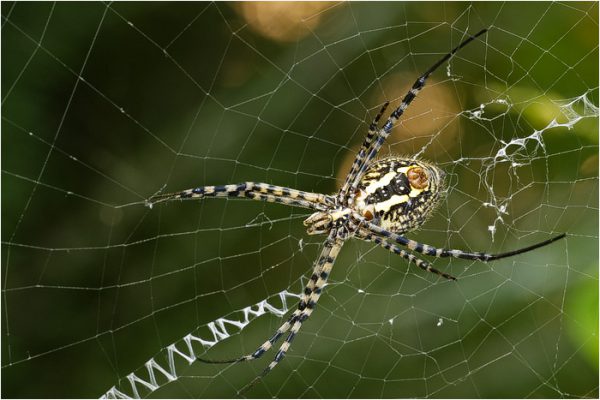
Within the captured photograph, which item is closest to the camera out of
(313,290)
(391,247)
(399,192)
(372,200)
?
(399,192)

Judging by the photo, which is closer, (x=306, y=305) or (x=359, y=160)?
(x=359, y=160)

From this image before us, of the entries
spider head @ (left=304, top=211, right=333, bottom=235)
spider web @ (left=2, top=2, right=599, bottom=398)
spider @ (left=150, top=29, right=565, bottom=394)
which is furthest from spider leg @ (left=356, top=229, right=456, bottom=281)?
spider web @ (left=2, top=2, right=599, bottom=398)

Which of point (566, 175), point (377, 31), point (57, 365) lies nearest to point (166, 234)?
point (57, 365)

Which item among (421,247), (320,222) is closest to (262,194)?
(320,222)

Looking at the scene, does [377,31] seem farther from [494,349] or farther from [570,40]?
[494,349]

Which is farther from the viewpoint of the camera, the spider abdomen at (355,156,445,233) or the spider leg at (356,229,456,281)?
the spider leg at (356,229,456,281)

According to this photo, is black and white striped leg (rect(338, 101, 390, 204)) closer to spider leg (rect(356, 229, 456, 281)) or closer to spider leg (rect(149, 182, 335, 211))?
spider leg (rect(149, 182, 335, 211))

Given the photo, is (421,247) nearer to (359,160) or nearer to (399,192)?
(399,192)
